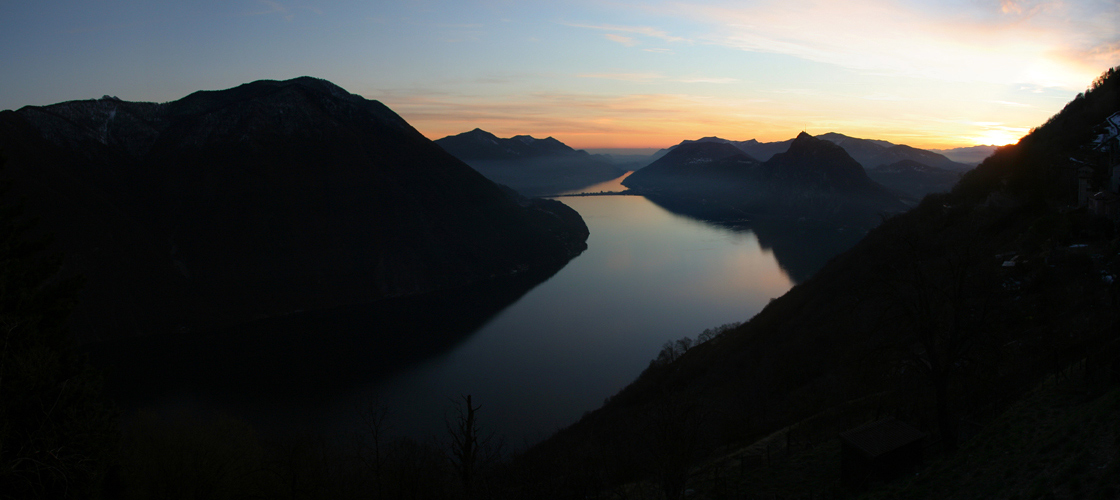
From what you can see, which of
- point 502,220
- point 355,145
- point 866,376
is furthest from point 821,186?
point 866,376

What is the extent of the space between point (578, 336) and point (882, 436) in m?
37.8

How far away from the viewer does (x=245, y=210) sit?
64.9 metres

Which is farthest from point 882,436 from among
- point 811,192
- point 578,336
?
point 811,192

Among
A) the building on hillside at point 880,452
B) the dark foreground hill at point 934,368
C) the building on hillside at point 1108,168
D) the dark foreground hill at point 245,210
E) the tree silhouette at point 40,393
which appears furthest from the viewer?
the dark foreground hill at point 245,210

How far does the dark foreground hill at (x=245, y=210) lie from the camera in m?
52.2

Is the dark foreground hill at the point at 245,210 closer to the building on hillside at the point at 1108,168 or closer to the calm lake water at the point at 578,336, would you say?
the calm lake water at the point at 578,336

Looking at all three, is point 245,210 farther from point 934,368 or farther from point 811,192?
point 811,192

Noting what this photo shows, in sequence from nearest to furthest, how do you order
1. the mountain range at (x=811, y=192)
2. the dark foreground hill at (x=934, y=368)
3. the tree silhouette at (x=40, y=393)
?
the tree silhouette at (x=40, y=393) → the dark foreground hill at (x=934, y=368) → the mountain range at (x=811, y=192)

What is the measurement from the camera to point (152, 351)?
1778 inches

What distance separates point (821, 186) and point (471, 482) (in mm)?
155600

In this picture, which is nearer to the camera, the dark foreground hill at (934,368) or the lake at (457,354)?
the dark foreground hill at (934,368)

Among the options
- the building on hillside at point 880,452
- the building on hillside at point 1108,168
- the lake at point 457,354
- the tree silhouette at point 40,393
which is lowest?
the lake at point 457,354

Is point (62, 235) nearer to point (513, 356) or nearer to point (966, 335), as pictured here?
point (513, 356)

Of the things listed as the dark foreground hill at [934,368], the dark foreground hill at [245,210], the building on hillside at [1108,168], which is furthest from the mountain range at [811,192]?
the dark foreground hill at [934,368]
